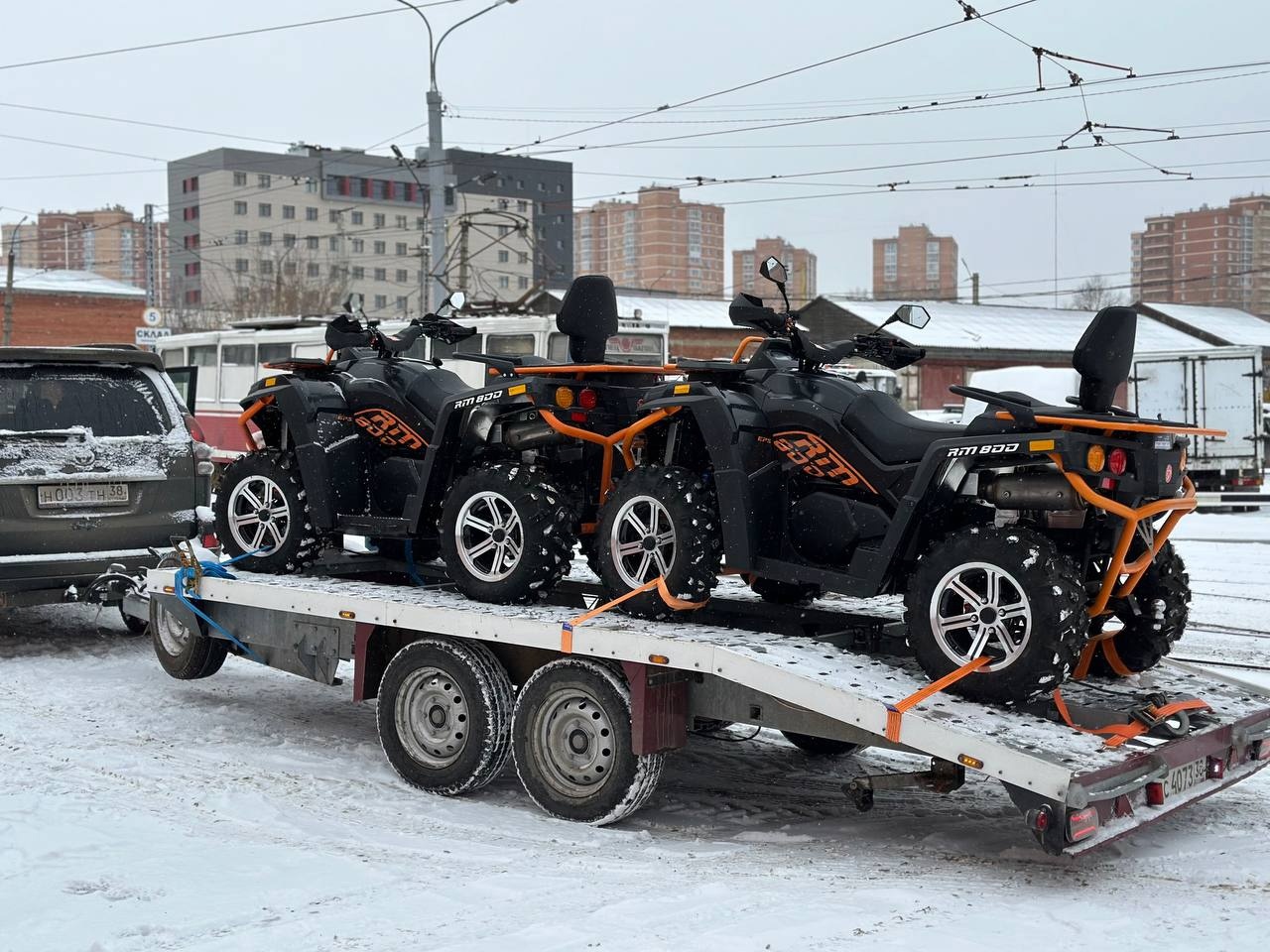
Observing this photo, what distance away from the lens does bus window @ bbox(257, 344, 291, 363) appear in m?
21.9

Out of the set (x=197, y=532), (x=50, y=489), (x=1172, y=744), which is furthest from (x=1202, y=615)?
(x=50, y=489)

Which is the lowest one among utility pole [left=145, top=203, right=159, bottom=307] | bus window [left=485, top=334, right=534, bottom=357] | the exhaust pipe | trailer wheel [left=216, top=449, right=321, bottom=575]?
trailer wheel [left=216, top=449, right=321, bottom=575]

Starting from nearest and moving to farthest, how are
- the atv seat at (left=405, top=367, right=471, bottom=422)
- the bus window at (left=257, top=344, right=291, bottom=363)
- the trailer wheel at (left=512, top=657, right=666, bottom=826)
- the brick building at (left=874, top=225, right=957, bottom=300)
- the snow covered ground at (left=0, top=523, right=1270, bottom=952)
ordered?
the snow covered ground at (left=0, top=523, right=1270, bottom=952) < the trailer wheel at (left=512, top=657, right=666, bottom=826) < the atv seat at (left=405, top=367, right=471, bottom=422) < the bus window at (left=257, top=344, right=291, bottom=363) < the brick building at (left=874, top=225, right=957, bottom=300)

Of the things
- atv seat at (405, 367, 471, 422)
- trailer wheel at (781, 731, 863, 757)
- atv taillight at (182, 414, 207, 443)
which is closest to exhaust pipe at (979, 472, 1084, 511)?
trailer wheel at (781, 731, 863, 757)

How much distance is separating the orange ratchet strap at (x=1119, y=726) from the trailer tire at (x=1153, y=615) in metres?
0.52

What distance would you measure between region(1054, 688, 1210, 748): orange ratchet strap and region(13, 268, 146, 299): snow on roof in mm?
53198

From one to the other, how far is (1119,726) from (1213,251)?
64.5 metres

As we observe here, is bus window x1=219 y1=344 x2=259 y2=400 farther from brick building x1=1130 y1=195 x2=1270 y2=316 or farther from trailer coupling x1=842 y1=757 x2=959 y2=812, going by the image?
brick building x1=1130 y1=195 x2=1270 y2=316

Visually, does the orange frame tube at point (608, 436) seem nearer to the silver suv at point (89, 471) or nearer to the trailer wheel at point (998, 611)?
the trailer wheel at point (998, 611)

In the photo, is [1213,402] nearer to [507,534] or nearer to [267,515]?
[267,515]

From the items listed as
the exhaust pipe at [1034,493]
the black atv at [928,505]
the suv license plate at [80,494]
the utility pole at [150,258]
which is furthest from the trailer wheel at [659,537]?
the utility pole at [150,258]

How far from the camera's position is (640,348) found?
18.7 meters

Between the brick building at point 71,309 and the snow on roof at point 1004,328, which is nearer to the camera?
the snow on roof at point 1004,328

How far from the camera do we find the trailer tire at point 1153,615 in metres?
5.83
